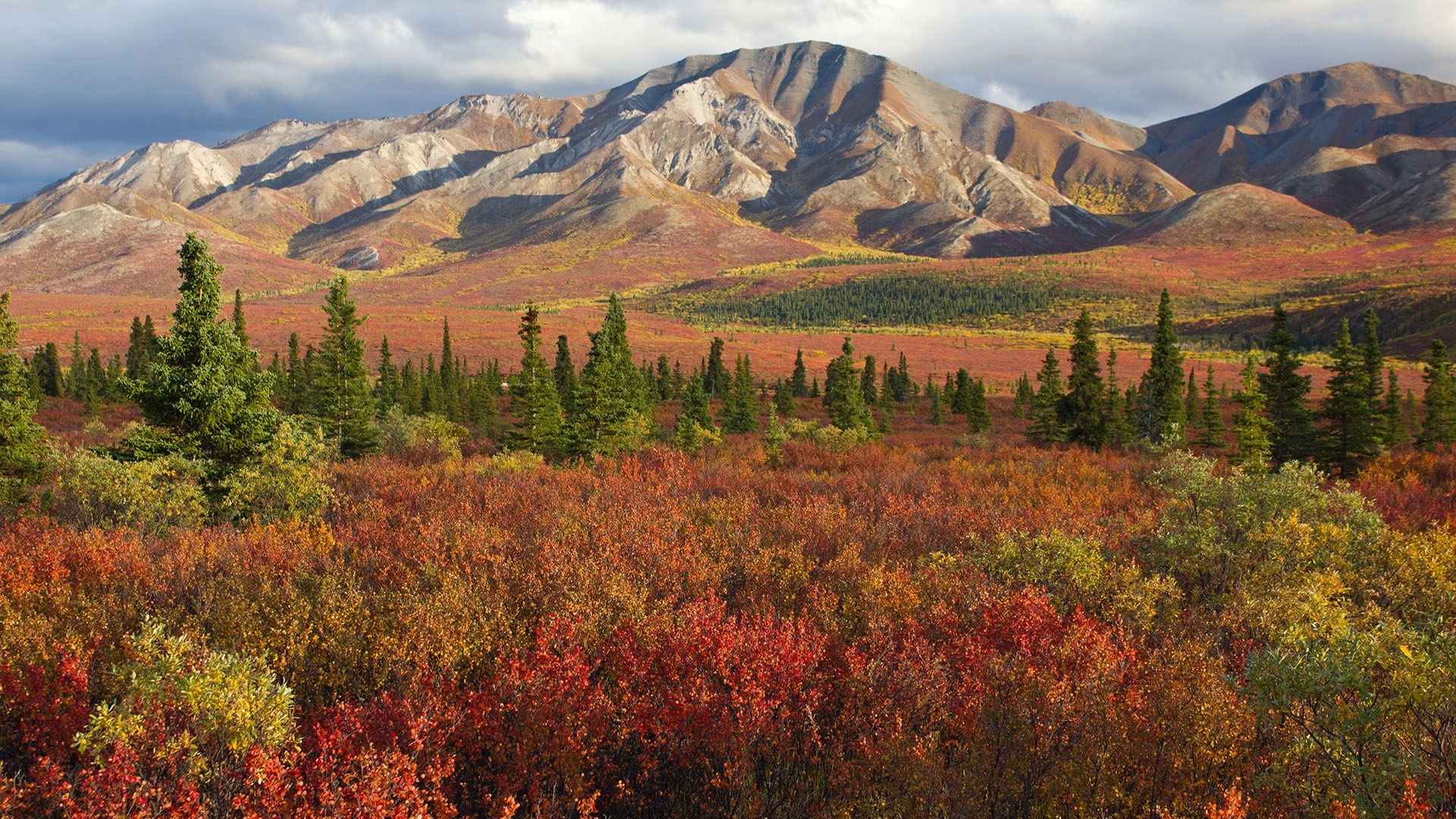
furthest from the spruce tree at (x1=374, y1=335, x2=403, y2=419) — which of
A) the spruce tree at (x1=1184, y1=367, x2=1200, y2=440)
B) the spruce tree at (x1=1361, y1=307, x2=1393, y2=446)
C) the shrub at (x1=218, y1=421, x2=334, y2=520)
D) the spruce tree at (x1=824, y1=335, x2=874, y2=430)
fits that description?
the spruce tree at (x1=1184, y1=367, x2=1200, y2=440)

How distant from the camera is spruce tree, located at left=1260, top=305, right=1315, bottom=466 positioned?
31.6 metres

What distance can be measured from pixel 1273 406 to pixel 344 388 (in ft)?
135

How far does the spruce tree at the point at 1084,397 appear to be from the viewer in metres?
35.8

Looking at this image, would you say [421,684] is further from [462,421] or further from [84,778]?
[462,421]

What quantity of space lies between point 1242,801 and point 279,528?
13.0 metres

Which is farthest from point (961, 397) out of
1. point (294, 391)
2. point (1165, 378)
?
point (294, 391)

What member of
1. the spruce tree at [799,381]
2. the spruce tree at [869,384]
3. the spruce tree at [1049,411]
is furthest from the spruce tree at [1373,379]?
the spruce tree at [799,381]

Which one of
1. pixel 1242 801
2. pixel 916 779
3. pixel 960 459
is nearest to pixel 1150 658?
pixel 1242 801

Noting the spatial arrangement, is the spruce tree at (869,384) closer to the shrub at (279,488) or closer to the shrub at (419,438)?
the shrub at (419,438)

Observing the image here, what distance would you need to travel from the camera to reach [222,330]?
16.3 m

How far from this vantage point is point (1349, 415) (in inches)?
1121

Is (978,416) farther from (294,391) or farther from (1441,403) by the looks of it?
(294,391)

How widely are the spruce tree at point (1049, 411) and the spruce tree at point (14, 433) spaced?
3915 centimetres

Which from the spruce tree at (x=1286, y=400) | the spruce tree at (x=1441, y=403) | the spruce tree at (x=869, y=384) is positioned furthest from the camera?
the spruce tree at (x=869, y=384)
